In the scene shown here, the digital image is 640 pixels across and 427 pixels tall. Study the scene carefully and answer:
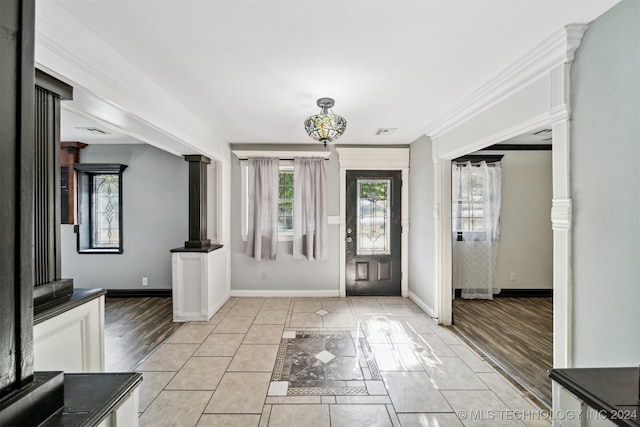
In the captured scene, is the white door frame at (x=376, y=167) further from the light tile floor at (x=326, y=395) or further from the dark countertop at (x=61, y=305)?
the dark countertop at (x=61, y=305)

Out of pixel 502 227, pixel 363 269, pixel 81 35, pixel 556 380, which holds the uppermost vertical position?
pixel 81 35

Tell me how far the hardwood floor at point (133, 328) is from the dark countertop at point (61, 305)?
128 cm

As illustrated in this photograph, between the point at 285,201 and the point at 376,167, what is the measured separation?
1548 mm

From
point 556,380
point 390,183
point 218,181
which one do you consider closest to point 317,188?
point 390,183

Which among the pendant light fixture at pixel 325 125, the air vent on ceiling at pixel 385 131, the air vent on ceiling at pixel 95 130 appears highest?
the air vent on ceiling at pixel 95 130

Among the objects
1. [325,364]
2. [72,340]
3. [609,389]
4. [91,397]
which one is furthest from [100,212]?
[609,389]

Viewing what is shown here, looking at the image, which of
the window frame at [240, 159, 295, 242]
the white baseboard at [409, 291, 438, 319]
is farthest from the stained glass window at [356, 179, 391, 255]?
the window frame at [240, 159, 295, 242]

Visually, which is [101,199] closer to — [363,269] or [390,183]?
[363,269]

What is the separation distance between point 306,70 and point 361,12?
68 centimetres

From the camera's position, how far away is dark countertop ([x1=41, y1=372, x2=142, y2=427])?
0.69m

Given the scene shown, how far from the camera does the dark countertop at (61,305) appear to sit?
131 centimetres

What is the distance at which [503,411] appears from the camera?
1964 mm

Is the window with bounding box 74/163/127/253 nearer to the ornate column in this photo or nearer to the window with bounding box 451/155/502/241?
the ornate column

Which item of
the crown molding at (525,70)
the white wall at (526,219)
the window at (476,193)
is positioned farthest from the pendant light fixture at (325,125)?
the white wall at (526,219)
